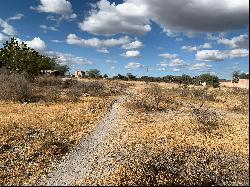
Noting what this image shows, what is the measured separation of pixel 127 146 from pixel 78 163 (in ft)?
9.96

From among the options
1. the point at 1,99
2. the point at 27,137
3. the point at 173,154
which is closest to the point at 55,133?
the point at 27,137

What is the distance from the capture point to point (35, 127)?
64.2 ft

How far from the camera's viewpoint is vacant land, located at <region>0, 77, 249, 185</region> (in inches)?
464

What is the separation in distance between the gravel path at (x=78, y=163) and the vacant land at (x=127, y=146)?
0.23ft

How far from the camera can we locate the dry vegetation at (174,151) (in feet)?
38.0

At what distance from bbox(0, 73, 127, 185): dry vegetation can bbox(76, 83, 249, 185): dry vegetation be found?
1.77 m

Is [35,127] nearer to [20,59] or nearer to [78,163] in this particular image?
[78,163]

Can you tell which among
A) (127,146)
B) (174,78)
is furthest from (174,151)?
(174,78)

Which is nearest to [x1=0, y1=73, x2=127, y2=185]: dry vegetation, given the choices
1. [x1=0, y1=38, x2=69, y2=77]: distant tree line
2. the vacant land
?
the vacant land

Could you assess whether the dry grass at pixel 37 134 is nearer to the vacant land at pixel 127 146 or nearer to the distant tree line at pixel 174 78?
the vacant land at pixel 127 146

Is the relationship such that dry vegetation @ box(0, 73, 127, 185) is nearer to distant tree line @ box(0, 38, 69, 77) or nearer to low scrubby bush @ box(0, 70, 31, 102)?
low scrubby bush @ box(0, 70, 31, 102)

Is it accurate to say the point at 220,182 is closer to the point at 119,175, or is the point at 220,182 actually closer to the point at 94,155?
the point at 119,175

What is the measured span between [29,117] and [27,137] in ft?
18.6

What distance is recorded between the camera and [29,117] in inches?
888
